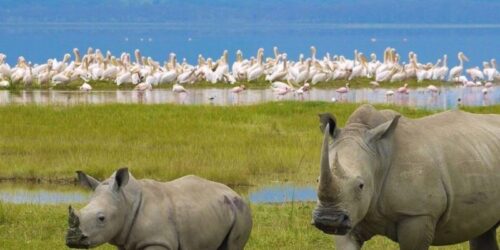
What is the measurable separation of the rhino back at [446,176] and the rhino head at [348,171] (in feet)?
0.56

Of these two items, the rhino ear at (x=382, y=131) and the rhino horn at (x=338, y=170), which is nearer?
the rhino horn at (x=338, y=170)

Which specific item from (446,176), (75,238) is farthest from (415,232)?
(75,238)

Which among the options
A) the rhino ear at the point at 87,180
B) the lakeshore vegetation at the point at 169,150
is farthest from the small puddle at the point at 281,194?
the rhino ear at the point at 87,180

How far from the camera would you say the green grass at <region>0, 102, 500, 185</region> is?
17.6 metres

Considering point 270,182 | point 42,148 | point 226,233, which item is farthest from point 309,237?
point 42,148

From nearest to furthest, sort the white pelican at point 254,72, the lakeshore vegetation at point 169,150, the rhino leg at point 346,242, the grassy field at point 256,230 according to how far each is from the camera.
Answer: the rhino leg at point 346,242 → the grassy field at point 256,230 → the lakeshore vegetation at point 169,150 → the white pelican at point 254,72

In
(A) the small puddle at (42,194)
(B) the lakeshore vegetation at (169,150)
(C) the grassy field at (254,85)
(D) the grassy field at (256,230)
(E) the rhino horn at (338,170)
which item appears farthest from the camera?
(C) the grassy field at (254,85)

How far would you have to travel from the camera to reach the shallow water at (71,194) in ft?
50.1

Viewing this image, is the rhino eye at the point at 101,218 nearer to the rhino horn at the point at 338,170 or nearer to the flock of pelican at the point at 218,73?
the rhino horn at the point at 338,170

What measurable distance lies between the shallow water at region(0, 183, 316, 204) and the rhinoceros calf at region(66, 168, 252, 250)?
5976 millimetres

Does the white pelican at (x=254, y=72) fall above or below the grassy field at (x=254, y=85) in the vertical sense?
above

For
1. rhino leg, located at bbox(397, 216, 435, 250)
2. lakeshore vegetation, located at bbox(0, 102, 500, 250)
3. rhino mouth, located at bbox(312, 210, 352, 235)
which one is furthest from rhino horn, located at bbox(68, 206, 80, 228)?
lakeshore vegetation, located at bbox(0, 102, 500, 250)

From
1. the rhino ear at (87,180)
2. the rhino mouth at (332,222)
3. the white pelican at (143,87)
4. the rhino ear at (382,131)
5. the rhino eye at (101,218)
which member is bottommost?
the white pelican at (143,87)

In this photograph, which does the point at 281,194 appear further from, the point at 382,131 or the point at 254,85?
the point at 254,85
